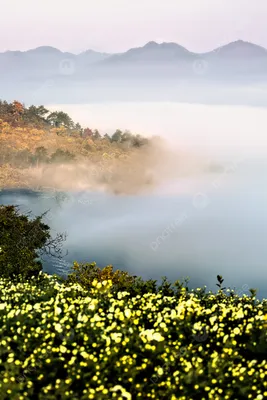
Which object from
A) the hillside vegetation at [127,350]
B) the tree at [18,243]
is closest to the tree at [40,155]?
the tree at [18,243]

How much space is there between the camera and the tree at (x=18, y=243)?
2800cm

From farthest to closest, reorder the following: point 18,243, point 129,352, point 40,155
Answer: point 40,155 < point 18,243 < point 129,352

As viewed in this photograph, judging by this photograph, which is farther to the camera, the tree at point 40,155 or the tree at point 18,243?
the tree at point 40,155

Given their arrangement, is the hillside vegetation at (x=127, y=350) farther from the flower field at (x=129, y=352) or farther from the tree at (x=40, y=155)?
the tree at (x=40, y=155)

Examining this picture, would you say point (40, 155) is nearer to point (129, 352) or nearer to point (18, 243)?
point (18, 243)

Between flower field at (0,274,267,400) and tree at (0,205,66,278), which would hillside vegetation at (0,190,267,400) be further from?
tree at (0,205,66,278)

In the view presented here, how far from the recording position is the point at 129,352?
11.9 meters

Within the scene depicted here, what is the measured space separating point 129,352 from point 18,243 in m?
20.5

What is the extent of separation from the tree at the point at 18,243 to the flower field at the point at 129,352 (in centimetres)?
1205

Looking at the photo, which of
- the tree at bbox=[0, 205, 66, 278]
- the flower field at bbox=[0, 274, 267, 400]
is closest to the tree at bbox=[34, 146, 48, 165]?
the tree at bbox=[0, 205, 66, 278]

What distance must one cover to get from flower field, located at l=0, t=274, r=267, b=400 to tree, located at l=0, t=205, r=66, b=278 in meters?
12.0

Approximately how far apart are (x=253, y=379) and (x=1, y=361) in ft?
17.1

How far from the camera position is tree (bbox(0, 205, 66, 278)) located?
28.0 metres

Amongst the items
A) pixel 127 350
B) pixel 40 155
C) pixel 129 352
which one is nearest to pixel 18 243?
pixel 129 352
